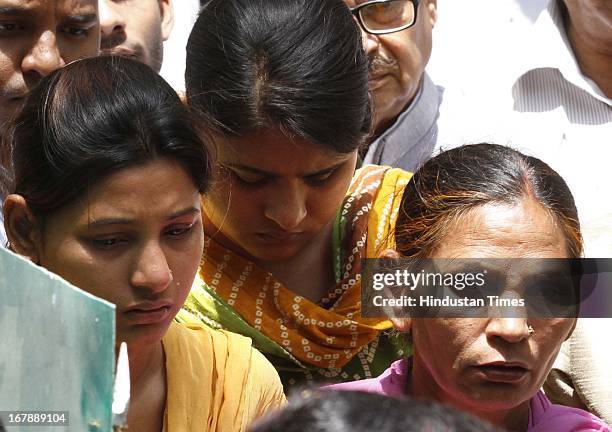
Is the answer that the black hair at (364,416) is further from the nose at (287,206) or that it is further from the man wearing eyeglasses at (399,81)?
the man wearing eyeglasses at (399,81)

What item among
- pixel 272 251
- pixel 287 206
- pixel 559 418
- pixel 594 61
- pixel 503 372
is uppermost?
pixel 594 61

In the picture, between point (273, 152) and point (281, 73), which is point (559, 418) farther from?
point (281, 73)

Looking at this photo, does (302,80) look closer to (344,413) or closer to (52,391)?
(52,391)

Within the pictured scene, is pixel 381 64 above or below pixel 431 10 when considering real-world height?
→ below

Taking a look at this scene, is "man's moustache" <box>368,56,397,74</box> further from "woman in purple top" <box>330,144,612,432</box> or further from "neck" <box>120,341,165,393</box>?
"neck" <box>120,341,165,393</box>

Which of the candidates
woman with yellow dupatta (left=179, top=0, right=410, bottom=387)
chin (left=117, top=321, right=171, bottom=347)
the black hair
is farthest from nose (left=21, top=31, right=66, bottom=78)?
the black hair

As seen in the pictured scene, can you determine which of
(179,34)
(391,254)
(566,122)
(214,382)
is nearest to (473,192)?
(391,254)

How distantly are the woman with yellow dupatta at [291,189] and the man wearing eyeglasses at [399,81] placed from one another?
1.67 feet

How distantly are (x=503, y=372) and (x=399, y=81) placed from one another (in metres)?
1.35

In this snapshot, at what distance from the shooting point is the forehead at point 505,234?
206 centimetres

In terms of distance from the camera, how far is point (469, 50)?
11.9 feet

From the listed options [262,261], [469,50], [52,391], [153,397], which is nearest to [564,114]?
[469,50]

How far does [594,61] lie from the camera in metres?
3.41

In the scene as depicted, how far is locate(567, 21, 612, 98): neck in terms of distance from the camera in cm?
339
